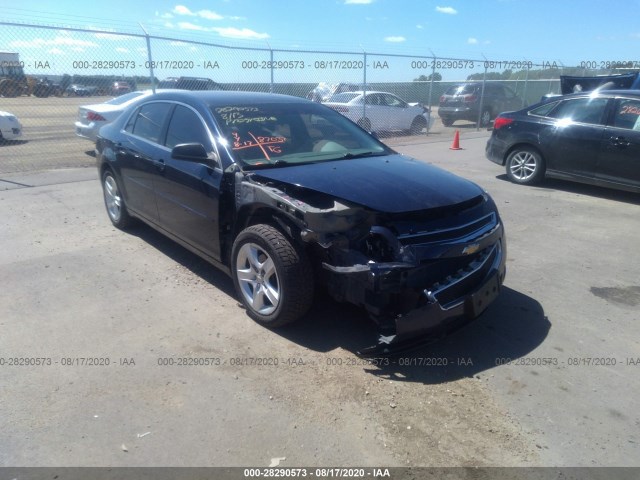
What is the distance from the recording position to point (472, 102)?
750 inches

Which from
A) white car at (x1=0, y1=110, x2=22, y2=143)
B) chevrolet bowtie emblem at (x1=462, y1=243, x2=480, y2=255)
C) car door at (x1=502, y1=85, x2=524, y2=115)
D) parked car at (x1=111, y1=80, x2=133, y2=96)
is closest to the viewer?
chevrolet bowtie emblem at (x1=462, y1=243, x2=480, y2=255)

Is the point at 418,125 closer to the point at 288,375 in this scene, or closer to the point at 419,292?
the point at 419,292

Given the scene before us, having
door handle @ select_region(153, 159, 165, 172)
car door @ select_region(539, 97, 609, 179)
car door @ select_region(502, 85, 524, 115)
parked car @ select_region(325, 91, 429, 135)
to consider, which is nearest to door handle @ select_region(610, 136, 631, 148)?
car door @ select_region(539, 97, 609, 179)

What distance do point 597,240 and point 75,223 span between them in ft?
20.9

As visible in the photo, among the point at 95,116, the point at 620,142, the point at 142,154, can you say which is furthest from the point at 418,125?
the point at 142,154

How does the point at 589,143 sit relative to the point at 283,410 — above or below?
above

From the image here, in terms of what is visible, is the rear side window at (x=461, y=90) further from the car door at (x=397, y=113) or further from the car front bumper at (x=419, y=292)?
the car front bumper at (x=419, y=292)

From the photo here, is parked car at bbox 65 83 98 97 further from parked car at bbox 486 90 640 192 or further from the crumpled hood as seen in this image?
the crumpled hood

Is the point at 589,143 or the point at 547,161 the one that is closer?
the point at 589,143

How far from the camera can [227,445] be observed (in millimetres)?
2541

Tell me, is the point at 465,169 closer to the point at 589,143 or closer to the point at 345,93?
the point at 589,143

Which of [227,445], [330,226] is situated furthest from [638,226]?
[227,445]

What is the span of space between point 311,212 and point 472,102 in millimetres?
17827

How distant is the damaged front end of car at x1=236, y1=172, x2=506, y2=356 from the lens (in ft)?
9.80
